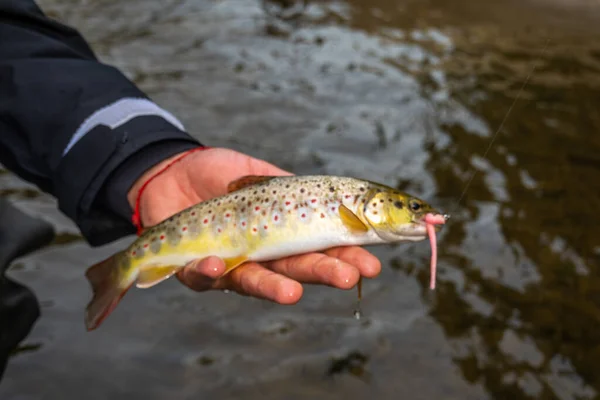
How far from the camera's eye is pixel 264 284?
3.00 metres

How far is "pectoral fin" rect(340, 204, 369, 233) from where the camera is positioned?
3094mm

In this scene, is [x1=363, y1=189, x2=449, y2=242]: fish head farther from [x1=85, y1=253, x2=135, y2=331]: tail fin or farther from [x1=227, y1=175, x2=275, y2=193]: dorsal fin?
[x1=85, y1=253, x2=135, y2=331]: tail fin

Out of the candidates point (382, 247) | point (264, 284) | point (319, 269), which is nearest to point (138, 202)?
point (264, 284)

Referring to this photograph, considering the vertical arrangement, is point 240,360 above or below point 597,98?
above

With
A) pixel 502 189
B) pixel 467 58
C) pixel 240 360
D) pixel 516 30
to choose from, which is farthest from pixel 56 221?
pixel 516 30

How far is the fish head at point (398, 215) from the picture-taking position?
3.12 m

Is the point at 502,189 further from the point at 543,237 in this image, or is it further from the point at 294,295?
the point at 294,295

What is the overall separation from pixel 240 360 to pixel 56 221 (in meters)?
2.57

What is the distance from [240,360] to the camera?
472 centimetres

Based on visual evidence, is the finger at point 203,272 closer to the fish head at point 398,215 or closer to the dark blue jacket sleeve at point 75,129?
the dark blue jacket sleeve at point 75,129

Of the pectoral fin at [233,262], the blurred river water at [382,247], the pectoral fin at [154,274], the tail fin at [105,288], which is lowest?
the blurred river water at [382,247]

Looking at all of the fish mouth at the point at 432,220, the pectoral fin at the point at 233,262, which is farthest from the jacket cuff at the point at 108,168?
the fish mouth at the point at 432,220

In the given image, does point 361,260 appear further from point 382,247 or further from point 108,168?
point 382,247

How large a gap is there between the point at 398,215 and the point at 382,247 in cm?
301
